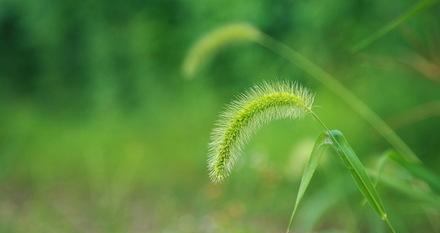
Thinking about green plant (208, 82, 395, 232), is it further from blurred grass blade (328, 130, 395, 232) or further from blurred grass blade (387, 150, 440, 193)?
blurred grass blade (387, 150, 440, 193)

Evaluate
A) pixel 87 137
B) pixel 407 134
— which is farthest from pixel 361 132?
pixel 87 137

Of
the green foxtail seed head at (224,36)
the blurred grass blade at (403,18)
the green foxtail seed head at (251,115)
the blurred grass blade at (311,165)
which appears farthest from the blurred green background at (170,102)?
the green foxtail seed head at (251,115)

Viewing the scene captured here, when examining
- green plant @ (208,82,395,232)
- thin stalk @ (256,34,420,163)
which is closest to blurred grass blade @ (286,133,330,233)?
green plant @ (208,82,395,232)

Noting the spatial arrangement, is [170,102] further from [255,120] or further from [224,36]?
[255,120]

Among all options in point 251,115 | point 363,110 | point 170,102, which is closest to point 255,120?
point 251,115

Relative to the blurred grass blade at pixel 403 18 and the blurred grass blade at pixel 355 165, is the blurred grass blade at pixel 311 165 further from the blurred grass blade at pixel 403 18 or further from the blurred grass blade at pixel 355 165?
the blurred grass blade at pixel 403 18
